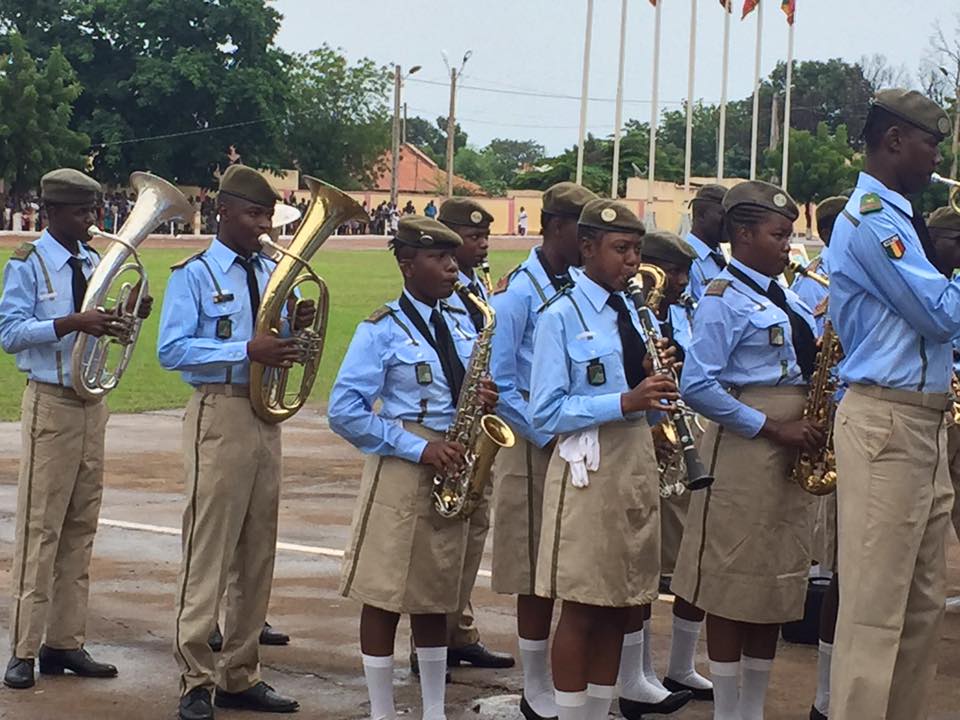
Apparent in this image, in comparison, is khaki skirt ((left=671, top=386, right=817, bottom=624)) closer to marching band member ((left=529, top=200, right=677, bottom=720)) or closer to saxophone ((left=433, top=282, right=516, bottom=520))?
marching band member ((left=529, top=200, right=677, bottom=720))

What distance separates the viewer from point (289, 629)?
9.41 metres

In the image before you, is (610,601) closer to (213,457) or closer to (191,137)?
(213,457)

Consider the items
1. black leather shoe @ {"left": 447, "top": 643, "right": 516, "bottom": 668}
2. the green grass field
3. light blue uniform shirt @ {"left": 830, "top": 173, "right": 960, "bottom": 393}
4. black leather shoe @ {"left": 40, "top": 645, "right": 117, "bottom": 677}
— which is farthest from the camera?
the green grass field

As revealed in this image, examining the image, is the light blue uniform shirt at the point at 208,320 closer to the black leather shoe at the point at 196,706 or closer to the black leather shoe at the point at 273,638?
the black leather shoe at the point at 196,706

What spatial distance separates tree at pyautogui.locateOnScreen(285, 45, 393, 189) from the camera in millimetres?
94125

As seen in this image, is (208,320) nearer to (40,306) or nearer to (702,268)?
(40,306)

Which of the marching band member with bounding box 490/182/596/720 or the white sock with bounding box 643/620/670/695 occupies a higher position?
the marching band member with bounding box 490/182/596/720

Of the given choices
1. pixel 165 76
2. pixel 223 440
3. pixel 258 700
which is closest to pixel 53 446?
pixel 223 440

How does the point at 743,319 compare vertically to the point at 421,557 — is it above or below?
above

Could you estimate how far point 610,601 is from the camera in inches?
265

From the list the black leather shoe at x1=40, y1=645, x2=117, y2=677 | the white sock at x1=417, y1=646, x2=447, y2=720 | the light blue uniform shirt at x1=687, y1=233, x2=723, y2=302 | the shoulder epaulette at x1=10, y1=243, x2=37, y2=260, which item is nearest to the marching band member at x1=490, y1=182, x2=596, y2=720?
the white sock at x1=417, y1=646, x2=447, y2=720

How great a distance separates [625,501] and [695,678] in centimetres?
195

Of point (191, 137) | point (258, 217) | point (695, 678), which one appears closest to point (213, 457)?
point (258, 217)

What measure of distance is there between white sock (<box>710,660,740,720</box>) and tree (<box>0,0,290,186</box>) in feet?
248
